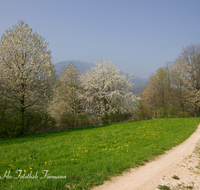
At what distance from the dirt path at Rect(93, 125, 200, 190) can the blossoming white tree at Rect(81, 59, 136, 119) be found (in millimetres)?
14275

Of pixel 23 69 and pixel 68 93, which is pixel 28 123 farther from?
pixel 68 93

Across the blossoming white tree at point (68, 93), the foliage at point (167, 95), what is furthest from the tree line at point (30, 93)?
the foliage at point (167, 95)

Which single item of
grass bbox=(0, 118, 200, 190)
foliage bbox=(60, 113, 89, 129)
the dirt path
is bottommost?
the dirt path

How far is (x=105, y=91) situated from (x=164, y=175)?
17450 mm

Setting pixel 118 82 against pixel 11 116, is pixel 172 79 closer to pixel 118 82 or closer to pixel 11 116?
pixel 118 82

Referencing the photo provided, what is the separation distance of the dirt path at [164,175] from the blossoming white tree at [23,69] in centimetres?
1357

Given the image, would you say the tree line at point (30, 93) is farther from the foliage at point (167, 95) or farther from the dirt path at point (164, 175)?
the dirt path at point (164, 175)

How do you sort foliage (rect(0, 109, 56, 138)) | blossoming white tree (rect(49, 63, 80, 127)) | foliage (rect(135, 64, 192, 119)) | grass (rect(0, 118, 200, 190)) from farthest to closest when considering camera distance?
foliage (rect(135, 64, 192, 119)) → blossoming white tree (rect(49, 63, 80, 127)) → foliage (rect(0, 109, 56, 138)) → grass (rect(0, 118, 200, 190))

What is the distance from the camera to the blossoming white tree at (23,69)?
1549 cm

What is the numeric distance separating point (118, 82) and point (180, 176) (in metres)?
18.5

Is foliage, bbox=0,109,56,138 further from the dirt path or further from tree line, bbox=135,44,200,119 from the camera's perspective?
tree line, bbox=135,44,200,119

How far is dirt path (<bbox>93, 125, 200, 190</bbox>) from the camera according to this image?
5.05 metres

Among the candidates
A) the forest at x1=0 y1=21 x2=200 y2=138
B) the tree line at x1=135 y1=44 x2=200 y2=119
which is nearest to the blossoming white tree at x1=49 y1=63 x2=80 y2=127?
the forest at x1=0 y1=21 x2=200 y2=138

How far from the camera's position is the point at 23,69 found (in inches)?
618
